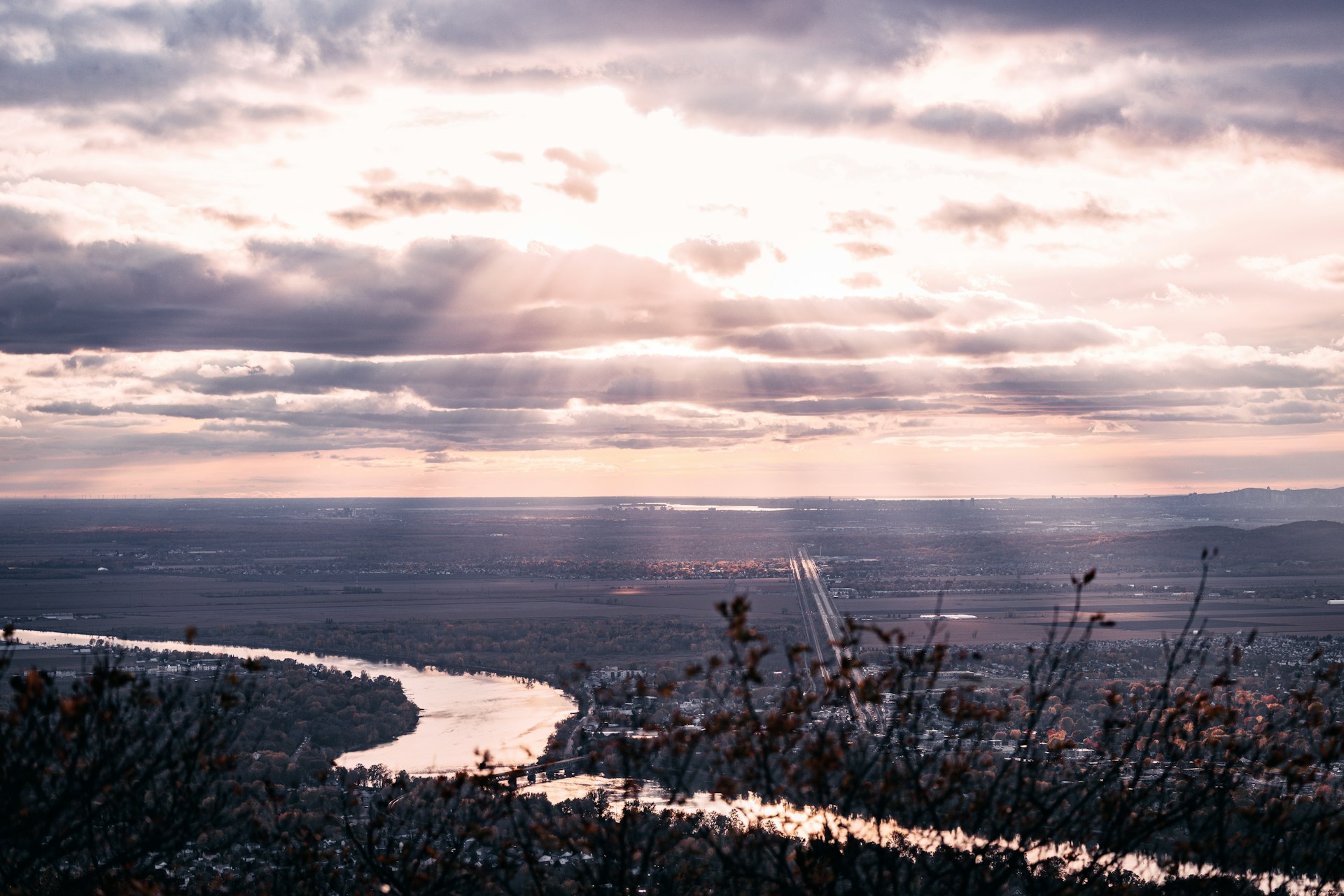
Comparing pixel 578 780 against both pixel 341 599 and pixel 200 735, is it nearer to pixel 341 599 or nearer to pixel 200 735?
pixel 200 735

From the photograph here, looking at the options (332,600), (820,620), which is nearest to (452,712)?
(820,620)

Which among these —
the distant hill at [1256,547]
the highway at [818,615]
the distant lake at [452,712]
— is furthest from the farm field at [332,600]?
the distant hill at [1256,547]

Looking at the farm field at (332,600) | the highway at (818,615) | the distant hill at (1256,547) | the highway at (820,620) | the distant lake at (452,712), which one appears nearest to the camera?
the highway at (820,620)

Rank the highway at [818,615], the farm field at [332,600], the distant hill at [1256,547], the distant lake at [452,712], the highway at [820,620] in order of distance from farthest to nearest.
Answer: the distant hill at [1256,547] < the farm field at [332,600] < the highway at [818,615] < the distant lake at [452,712] < the highway at [820,620]

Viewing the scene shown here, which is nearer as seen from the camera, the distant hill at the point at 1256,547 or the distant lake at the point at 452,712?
the distant lake at the point at 452,712

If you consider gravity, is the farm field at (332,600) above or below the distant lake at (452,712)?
below

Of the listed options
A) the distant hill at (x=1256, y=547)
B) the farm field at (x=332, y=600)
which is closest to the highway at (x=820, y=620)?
the farm field at (x=332, y=600)

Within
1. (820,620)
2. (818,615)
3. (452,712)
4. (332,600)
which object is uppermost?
(820,620)

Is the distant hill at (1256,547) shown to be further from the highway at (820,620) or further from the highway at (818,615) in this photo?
the highway at (820,620)

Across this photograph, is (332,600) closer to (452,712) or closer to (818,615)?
(818,615)

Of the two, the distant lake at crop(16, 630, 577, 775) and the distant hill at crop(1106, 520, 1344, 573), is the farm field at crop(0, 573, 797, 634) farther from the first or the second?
the distant hill at crop(1106, 520, 1344, 573)
